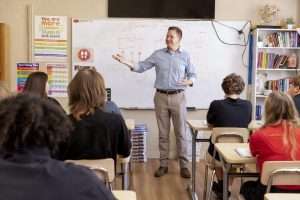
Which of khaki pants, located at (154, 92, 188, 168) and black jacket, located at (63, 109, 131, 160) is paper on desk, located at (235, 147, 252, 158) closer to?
black jacket, located at (63, 109, 131, 160)

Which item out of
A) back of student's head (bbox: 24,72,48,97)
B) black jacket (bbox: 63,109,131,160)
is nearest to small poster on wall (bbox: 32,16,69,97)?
back of student's head (bbox: 24,72,48,97)

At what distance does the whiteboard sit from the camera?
6.09 meters

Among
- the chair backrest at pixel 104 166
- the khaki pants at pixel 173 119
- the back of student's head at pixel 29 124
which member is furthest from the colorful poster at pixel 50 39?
the back of student's head at pixel 29 124

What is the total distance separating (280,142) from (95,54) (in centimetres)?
368

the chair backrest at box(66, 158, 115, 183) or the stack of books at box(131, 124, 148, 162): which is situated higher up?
the chair backrest at box(66, 158, 115, 183)

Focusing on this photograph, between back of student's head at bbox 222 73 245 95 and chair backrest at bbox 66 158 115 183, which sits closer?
chair backrest at bbox 66 158 115 183

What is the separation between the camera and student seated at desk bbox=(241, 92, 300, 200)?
9.39 ft

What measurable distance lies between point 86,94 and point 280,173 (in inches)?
48.7

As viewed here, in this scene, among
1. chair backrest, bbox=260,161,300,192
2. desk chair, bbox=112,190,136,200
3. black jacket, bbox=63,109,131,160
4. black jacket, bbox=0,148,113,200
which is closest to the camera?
black jacket, bbox=0,148,113,200

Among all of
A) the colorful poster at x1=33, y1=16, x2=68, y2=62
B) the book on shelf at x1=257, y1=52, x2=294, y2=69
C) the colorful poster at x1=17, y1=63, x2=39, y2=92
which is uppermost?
the colorful poster at x1=33, y1=16, x2=68, y2=62

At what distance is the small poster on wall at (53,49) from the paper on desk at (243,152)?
11.5ft

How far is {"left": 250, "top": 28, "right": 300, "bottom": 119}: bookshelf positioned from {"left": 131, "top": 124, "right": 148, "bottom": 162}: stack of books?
147 centimetres

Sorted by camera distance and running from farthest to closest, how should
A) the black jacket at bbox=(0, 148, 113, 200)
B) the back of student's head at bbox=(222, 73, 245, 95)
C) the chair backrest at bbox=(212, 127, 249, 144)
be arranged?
the back of student's head at bbox=(222, 73, 245, 95)
the chair backrest at bbox=(212, 127, 249, 144)
the black jacket at bbox=(0, 148, 113, 200)

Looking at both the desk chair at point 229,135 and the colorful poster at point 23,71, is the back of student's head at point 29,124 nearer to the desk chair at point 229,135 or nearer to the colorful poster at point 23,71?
the desk chair at point 229,135
